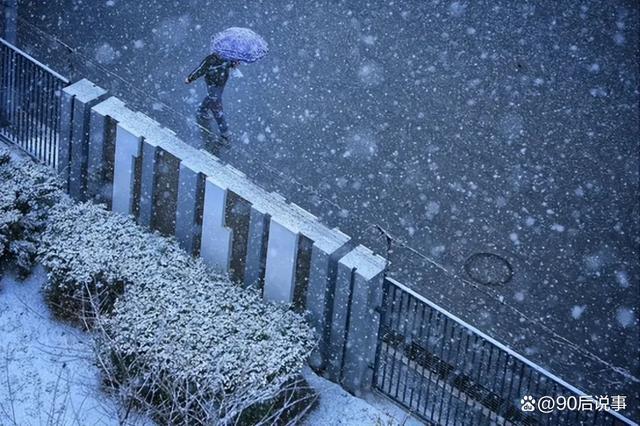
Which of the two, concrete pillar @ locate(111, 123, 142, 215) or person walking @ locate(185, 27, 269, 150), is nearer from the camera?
concrete pillar @ locate(111, 123, 142, 215)

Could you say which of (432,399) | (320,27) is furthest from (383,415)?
(320,27)

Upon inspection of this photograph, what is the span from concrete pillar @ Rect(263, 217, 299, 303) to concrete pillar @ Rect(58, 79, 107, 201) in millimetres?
2995

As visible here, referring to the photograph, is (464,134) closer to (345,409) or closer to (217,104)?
(217,104)

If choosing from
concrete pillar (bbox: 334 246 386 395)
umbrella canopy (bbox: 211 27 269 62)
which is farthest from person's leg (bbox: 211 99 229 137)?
concrete pillar (bbox: 334 246 386 395)

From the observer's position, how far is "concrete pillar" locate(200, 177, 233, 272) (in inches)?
479

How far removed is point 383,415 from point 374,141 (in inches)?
203

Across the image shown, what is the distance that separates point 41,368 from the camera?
450 inches

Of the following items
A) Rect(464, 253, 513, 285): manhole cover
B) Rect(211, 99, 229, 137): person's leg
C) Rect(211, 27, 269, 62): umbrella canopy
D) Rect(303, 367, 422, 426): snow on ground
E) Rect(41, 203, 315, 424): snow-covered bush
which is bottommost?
Rect(303, 367, 422, 426): snow on ground

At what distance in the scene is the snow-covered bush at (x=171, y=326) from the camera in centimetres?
1087

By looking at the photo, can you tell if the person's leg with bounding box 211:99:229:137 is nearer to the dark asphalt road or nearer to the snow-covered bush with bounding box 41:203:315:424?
the dark asphalt road

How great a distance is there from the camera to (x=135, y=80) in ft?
54.4

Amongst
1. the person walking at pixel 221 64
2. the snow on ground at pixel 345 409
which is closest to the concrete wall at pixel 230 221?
the snow on ground at pixel 345 409

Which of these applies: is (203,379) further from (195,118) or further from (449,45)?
(449,45)

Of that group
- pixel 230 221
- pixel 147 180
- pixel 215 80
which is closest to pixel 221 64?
pixel 215 80
